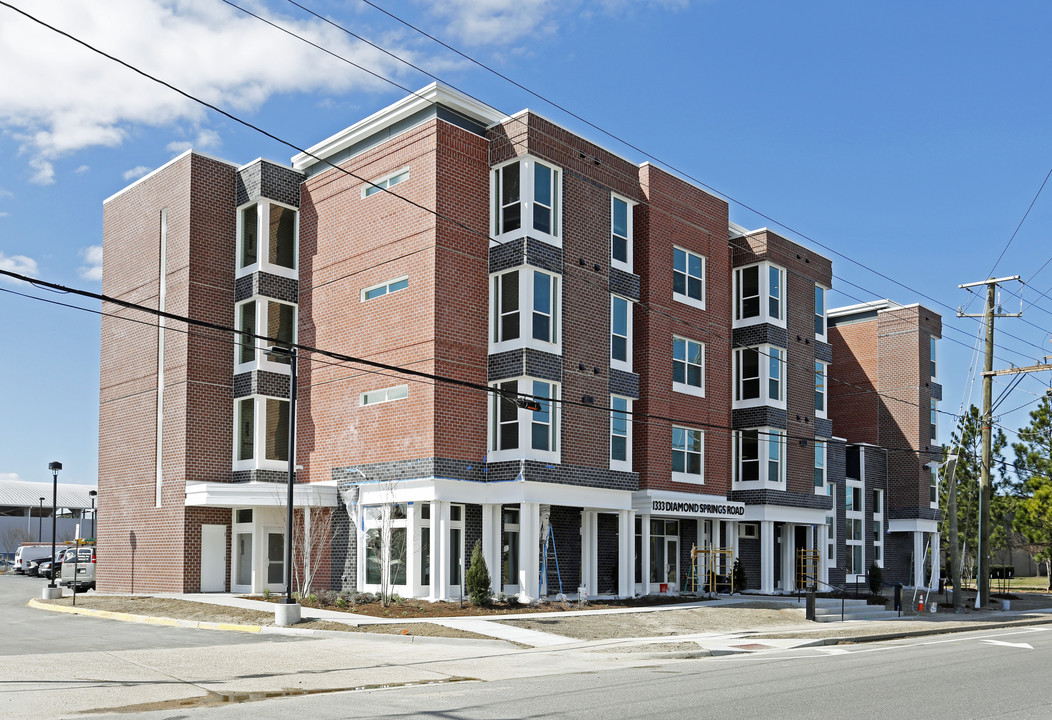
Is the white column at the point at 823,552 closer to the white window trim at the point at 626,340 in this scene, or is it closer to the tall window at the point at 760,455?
the tall window at the point at 760,455

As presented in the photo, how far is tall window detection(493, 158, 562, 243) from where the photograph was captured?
30656 mm

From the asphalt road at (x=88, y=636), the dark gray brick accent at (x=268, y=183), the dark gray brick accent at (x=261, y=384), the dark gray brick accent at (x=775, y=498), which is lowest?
the asphalt road at (x=88, y=636)

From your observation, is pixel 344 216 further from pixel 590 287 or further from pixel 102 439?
pixel 102 439

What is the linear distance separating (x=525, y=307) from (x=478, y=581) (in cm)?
823

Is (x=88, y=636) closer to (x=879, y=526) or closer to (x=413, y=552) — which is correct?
(x=413, y=552)

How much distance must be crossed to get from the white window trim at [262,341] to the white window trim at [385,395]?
13.3ft

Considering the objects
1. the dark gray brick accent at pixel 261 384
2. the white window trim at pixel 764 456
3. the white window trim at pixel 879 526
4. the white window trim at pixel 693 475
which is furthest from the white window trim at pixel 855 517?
the dark gray brick accent at pixel 261 384

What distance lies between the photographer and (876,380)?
53.1 m

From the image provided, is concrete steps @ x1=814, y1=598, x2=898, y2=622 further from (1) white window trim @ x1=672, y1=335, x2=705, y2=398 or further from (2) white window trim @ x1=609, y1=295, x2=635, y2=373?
(2) white window trim @ x1=609, y1=295, x2=635, y2=373

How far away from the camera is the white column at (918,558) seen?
51.0 metres

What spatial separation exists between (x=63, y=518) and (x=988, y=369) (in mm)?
78566

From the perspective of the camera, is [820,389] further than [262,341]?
Yes

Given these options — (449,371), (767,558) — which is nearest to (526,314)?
(449,371)

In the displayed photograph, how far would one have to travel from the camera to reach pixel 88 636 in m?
21.8
